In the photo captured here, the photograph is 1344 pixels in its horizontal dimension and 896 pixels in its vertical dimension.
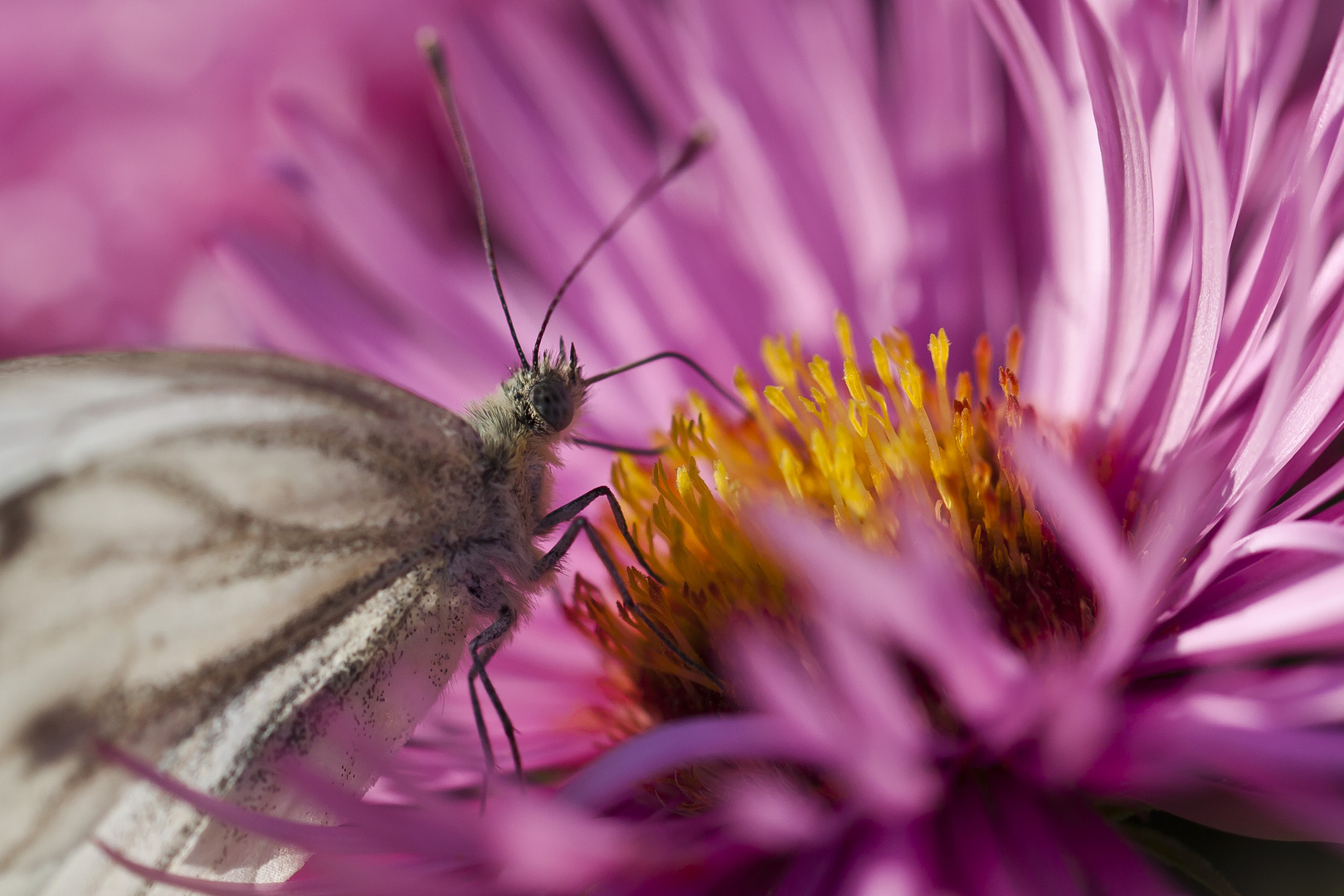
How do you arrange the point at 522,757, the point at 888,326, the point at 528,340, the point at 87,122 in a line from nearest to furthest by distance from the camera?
the point at 522,757 < the point at 888,326 < the point at 528,340 < the point at 87,122

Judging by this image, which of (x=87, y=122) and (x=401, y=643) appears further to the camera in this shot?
(x=87, y=122)

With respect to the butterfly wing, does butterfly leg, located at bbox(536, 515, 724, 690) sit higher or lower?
higher

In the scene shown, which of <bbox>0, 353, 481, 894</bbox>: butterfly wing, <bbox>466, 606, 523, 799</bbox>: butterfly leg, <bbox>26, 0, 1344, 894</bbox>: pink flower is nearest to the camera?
<bbox>26, 0, 1344, 894</bbox>: pink flower

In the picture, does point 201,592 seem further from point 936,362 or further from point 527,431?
point 936,362

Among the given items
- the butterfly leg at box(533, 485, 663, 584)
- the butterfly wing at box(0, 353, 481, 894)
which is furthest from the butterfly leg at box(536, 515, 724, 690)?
the butterfly wing at box(0, 353, 481, 894)

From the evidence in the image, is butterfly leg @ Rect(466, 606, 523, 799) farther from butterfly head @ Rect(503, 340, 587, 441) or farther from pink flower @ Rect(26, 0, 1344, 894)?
butterfly head @ Rect(503, 340, 587, 441)

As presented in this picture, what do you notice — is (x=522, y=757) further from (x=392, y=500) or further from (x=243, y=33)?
(x=243, y=33)

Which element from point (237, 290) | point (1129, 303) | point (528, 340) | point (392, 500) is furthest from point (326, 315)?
point (1129, 303)

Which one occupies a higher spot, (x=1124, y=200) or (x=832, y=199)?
(x=832, y=199)

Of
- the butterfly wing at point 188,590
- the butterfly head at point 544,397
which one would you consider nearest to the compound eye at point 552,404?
the butterfly head at point 544,397
